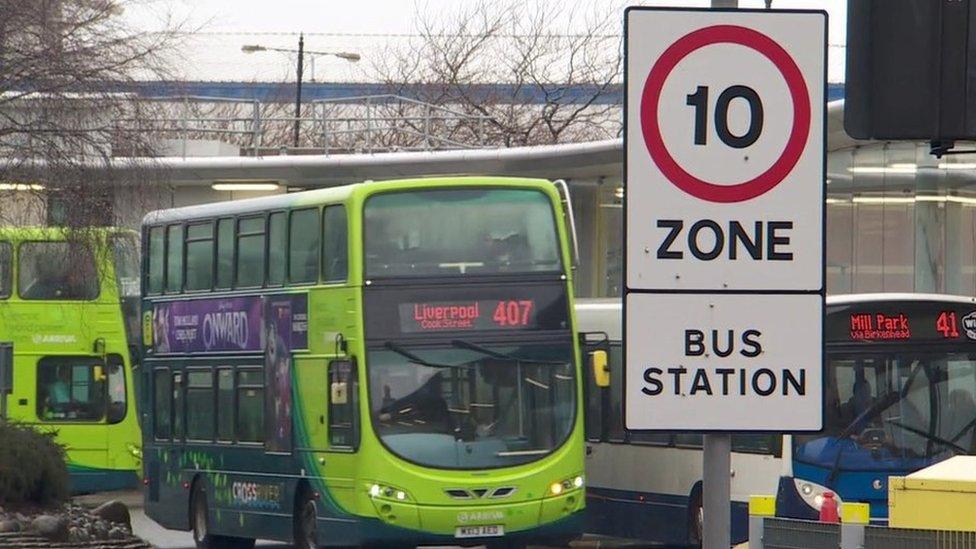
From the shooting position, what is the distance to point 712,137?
181 inches

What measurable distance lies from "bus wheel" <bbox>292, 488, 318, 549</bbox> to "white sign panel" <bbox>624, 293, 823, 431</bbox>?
1706cm

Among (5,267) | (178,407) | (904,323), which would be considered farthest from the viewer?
(5,267)

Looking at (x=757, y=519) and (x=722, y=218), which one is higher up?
(x=722, y=218)

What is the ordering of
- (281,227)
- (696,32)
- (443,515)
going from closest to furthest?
(696,32), (443,515), (281,227)

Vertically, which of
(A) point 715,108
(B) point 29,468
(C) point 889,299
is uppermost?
(A) point 715,108

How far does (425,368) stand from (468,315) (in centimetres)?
69

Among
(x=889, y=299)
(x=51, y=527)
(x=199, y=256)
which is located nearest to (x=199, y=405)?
(x=199, y=256)

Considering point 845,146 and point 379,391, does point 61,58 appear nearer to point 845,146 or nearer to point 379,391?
point 379,391

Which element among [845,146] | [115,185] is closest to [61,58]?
[115,185]

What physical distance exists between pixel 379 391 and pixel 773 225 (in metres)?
16.3

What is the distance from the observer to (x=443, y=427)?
68.7ft

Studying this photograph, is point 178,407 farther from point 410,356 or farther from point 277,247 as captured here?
point 410,356

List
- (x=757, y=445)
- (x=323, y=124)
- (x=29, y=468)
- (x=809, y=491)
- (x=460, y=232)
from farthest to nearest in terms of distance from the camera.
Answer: (x=323, y=124)
(x=29, y=468)
(x=460, y=232)
(x=757, y=445)
(x=809, y=491)

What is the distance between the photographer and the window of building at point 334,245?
21.1 metres
